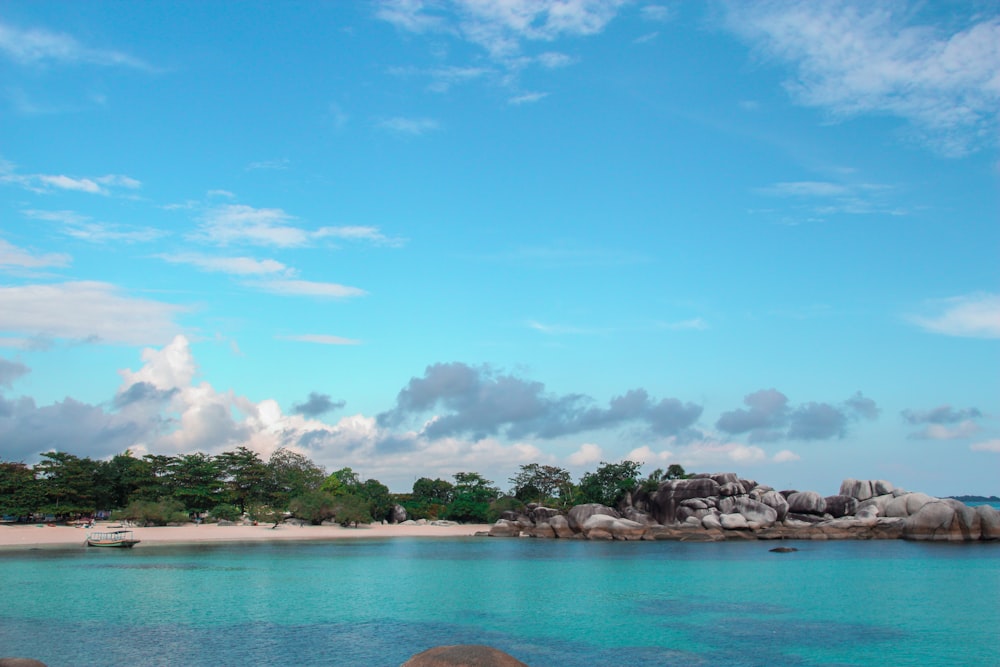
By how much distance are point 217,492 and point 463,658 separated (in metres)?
80.7

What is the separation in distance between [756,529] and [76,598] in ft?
191

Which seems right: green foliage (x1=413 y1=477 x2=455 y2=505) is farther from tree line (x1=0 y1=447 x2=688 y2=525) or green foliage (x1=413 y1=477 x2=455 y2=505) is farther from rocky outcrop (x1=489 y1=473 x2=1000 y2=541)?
rocky outcrop (x1=489 y1=473 x2=1000 y2=541)

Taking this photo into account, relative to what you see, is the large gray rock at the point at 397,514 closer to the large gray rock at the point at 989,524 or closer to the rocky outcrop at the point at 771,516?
the rocky outcrop at the point at 771,516

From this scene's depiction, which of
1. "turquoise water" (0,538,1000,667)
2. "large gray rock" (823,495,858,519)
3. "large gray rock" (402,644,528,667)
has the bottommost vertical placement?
"turquoise water" (0,538,1000,667)

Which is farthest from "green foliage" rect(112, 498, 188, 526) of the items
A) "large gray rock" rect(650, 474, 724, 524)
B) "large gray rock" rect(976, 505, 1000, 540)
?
"large gray rock" rect(976, 505, 1000, 540)

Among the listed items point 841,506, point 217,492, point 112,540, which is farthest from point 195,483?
point 841,506

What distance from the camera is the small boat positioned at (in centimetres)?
5659

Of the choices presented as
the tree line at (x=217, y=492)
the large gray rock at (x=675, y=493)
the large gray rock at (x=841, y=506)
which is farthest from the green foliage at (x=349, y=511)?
the large gray rock at (x=841, y=506)

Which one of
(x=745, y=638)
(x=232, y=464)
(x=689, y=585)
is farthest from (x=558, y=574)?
(x=232, y=464)

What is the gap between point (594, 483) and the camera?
8338cm

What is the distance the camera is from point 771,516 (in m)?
72.1

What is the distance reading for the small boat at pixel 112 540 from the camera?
2228 inches

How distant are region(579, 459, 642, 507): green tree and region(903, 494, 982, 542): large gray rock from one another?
2755cm

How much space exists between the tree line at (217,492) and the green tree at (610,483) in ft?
0.36
